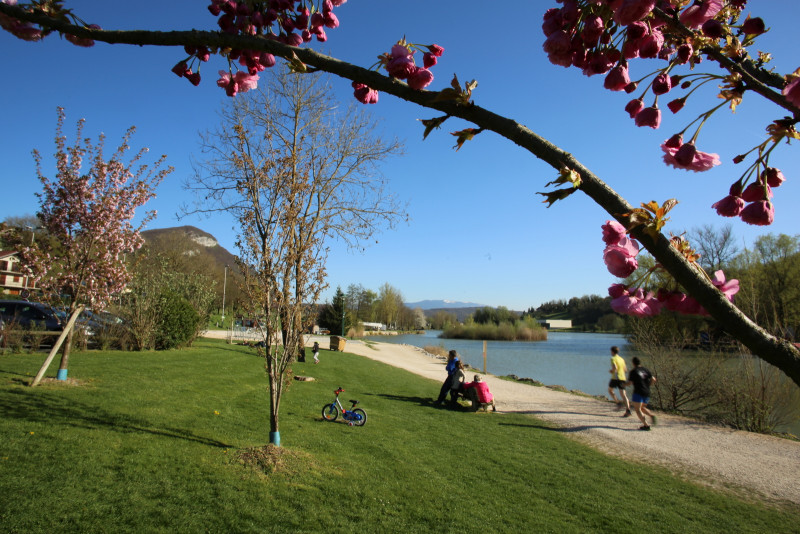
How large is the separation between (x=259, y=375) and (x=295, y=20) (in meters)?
13.4

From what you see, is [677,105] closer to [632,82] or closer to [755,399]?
[632,82]

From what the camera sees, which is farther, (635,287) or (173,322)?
(173,322)

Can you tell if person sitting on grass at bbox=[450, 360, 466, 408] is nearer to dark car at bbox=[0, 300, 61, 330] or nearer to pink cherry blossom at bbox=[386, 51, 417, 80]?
pink cherry blossom at bbox=[386, 51, 417, 80]

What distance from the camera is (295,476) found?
570 cm

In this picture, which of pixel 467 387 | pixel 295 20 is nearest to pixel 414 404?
pixel 467 387

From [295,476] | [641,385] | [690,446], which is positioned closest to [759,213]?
[295,476]

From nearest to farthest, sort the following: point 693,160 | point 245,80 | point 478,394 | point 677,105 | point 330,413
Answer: point 693,160 < point 677,105 < point 245,80 < point 330,413 < point 478,394

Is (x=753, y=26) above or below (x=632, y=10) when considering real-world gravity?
above

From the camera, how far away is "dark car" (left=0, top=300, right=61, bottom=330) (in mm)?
14977

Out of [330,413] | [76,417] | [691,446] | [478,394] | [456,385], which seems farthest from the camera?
[456,385]

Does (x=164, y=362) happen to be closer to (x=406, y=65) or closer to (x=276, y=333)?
(x=276, y=333)

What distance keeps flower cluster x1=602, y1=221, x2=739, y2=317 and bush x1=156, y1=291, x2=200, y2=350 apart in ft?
63.5

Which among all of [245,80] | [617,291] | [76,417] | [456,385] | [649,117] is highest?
[245,80]

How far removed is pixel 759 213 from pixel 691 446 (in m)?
11.1
